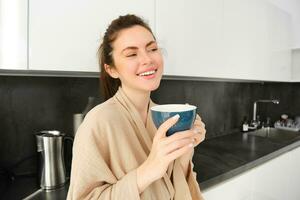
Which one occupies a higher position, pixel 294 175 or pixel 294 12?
pixel 294 12

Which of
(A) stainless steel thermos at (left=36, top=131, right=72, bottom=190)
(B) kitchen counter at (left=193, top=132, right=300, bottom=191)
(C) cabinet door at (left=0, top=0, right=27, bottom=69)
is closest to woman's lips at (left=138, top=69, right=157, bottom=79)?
(C) cabinet door at (left=0, top=0, right=27, bottom=69)

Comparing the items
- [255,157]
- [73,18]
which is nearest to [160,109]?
[73,18]

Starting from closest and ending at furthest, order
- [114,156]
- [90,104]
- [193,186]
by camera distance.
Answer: [114,156]
[193,186]
[90,104]

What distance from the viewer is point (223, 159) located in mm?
1374

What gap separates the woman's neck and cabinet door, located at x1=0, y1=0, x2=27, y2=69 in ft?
1.14

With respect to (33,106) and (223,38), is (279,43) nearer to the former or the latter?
(223,38)

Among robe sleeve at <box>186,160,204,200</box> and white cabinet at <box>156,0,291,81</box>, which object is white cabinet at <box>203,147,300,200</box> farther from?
white cabinet at <box>156,0,291,81</box>

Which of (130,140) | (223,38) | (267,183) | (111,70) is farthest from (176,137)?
(267,183)

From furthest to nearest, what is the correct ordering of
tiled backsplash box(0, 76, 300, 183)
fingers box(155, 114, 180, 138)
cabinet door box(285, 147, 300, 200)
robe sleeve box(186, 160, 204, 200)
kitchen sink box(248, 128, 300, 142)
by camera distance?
kitchen sink box(248, 128, 300, 142) < cabinet door box(285, 147, 300, 200) < tiled backsplash box(0, 76, 300, 183) < robe sleeve box(186, 160, 204, 200) < fingers box(155, 114, 180, 138)

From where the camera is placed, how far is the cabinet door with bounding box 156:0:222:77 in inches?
43.5

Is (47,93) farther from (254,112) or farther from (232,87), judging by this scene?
(254,112)

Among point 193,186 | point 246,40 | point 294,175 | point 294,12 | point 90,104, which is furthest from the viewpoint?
point 294,12

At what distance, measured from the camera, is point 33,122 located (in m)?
1.08

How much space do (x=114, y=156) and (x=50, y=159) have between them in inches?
17.8
